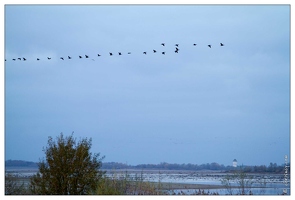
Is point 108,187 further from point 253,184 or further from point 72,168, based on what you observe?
point 253,184

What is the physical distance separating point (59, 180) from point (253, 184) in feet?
28.3

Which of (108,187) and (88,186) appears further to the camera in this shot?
(88,186)

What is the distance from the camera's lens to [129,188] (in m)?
19.1

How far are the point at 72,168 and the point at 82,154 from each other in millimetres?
774

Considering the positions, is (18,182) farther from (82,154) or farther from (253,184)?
(253,184)

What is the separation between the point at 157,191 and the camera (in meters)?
18.7
